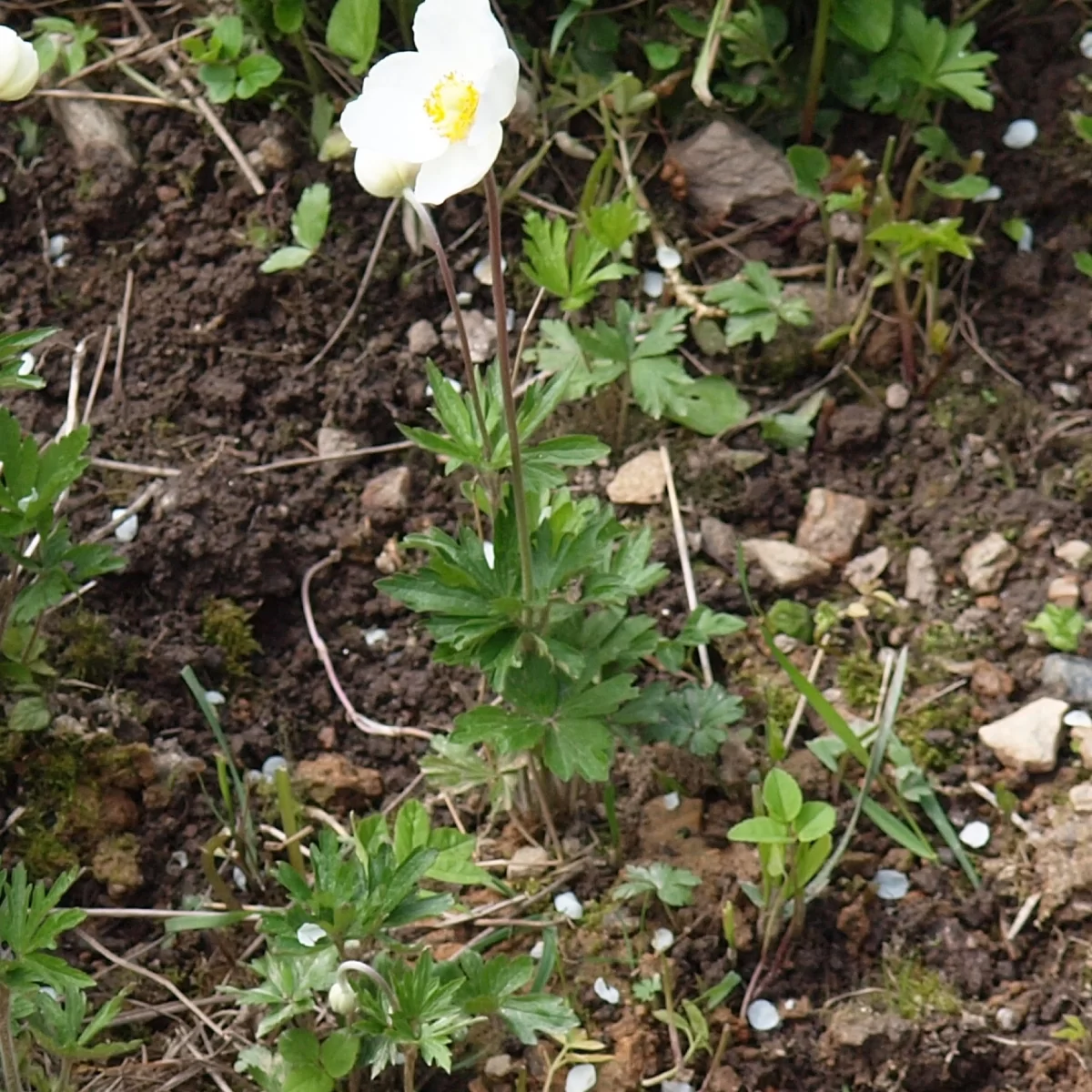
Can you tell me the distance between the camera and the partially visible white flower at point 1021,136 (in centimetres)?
263

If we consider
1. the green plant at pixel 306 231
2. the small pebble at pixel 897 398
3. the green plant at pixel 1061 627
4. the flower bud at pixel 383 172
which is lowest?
the green plant at pixel 1061 627

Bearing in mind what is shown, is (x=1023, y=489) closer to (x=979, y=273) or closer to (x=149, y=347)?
(x=979, y=273)

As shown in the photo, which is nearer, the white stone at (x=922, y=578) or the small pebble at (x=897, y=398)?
the white stone at (x=922, y=578)

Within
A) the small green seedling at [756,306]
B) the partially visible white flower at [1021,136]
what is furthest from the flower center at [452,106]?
the partially visible white flower at [1021,136]

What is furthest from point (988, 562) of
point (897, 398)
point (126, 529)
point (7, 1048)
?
point (7, 1048)

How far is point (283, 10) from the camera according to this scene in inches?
→ 103

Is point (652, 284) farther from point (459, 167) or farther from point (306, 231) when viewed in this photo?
point (459, 167)

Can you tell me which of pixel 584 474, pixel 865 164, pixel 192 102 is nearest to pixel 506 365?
pixel 584 474

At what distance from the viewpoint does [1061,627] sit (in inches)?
86.9

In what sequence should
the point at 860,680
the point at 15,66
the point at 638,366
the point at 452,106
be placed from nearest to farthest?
the point at 452,106 → the point at 15,66 → the point at 860,680 → the point at 638,366

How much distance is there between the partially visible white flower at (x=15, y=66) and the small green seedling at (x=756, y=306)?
1.19 meters

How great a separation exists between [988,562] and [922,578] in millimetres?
102

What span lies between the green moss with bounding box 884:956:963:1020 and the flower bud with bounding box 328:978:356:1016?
707mm

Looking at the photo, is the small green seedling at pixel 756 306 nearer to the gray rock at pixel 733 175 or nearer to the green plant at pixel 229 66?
the gray rock at pixel 733 175
